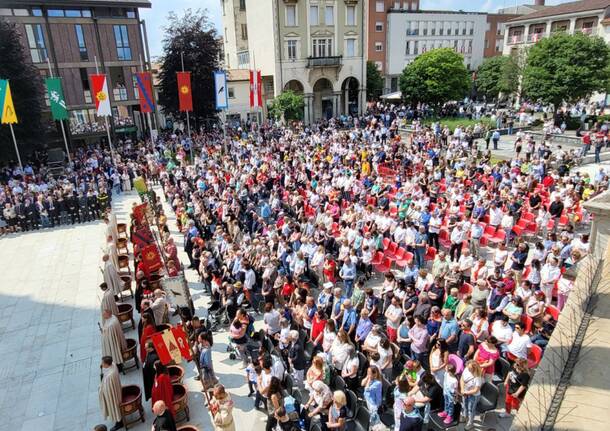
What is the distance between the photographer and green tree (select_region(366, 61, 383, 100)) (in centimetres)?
5603

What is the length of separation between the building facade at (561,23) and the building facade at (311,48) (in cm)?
2006

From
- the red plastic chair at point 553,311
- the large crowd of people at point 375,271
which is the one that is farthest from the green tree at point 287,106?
the red plastic chair at point 553,311

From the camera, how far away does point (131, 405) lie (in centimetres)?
796

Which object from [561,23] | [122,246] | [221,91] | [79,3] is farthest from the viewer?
[561,23]

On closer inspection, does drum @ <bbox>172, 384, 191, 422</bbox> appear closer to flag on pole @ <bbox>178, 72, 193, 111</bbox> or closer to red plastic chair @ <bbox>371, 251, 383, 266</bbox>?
red plastic chair @ <bbox>371, 251, 383, 266</bbox>

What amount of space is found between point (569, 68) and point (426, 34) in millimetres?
34338

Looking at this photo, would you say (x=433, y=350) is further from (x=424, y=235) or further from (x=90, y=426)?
(x=90, y=426)

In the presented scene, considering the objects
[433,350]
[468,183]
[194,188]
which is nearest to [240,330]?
[433,350]

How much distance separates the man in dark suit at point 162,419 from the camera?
21.3 feet

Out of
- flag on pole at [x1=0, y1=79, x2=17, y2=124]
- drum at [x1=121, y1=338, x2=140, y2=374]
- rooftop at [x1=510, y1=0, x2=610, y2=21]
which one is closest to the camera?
drum at [x1=121, y1=338, x2=140, y2=374]

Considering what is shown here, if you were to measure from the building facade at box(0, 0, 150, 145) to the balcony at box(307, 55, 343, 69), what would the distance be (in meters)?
16.2

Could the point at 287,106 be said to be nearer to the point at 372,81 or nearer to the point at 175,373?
the point at 372,81

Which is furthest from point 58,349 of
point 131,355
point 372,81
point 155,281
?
point 372,81

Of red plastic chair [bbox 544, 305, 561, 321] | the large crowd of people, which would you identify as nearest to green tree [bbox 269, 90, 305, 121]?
the large crowd of people
